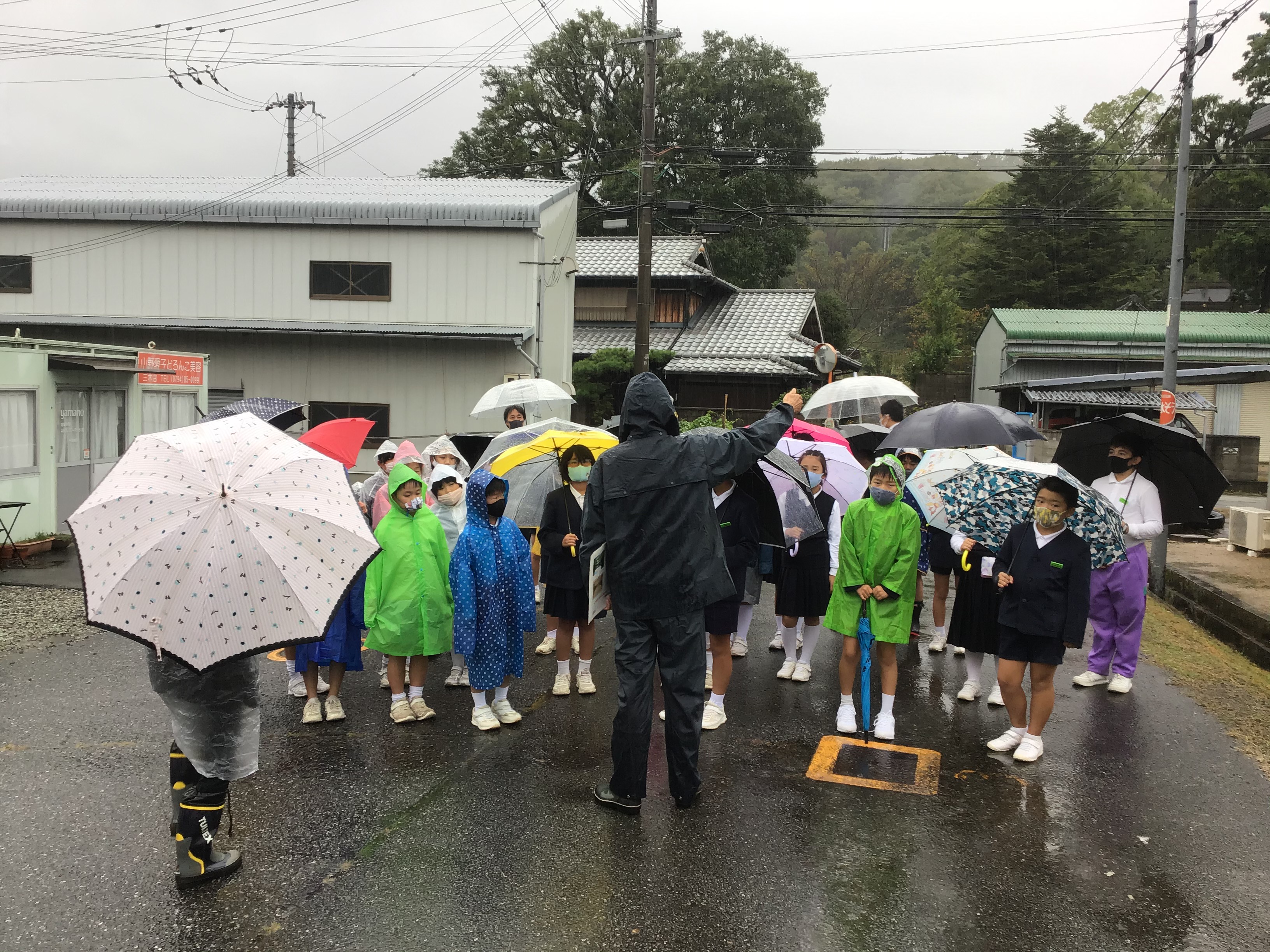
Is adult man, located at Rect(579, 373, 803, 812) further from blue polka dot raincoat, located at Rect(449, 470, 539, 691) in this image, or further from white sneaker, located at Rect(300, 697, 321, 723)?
white sneaker, located at Rect(300, 697, 321, 723)


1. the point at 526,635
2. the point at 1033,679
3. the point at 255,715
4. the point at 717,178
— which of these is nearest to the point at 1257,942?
the point at 1033,679

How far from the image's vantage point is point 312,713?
606 centimetres

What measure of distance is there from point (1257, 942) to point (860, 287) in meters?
60.9

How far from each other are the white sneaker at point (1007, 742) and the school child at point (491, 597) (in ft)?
9.73

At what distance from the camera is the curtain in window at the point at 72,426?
1262 cm

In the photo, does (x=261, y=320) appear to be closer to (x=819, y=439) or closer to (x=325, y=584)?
(x=819, y=439)

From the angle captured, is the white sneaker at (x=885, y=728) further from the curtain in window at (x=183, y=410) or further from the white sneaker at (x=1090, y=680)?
the curtain in window at (x=183, y=410)

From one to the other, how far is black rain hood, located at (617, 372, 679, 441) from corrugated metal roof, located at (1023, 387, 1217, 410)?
1949 centimetres

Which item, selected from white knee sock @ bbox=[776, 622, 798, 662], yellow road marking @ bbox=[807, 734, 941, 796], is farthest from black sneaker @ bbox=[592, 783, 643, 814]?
white knee sock @ bbox=[776, 622, 798, 662]

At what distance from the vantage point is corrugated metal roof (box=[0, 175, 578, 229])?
1934 cm

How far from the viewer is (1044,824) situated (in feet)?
15.7

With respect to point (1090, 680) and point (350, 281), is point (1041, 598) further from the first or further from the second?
point (350, 281)

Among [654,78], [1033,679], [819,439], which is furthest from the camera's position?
[654,78]

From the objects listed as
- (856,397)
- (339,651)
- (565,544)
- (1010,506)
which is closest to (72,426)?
(339,651)
